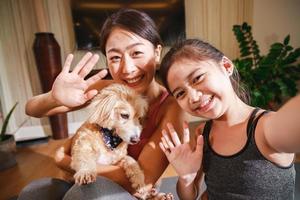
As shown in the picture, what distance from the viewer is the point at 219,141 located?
0.86m

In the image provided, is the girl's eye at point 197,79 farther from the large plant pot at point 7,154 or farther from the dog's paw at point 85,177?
the large plant pot at point 7,154

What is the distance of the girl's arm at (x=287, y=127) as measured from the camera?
18.3 inches

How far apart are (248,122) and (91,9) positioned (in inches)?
103

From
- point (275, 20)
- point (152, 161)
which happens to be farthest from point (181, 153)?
point (275, 20)

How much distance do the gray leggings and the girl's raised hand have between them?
199 millimetres

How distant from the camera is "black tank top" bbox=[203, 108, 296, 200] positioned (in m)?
0.72

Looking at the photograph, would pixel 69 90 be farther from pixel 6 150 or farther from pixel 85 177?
pixel 6 150

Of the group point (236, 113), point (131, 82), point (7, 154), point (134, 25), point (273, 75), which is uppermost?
point (134, 25)

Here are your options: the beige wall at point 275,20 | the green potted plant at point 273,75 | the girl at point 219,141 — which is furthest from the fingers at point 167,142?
the beige wall at point 275,20

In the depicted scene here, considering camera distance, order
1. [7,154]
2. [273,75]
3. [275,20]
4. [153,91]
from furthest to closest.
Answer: [275,20]
[273,75]
[7,154]
[153,91]

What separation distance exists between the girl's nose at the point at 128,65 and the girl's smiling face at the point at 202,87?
0.55ft

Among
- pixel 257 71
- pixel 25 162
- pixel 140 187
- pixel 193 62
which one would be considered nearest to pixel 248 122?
pixel 193 62

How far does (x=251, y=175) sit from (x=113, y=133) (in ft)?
1.66

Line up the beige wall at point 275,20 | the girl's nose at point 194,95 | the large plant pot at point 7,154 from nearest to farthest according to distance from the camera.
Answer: the girl's nose at point 194,95 → the large plant pot at point 7,154 → the beige wall at point 275,20
